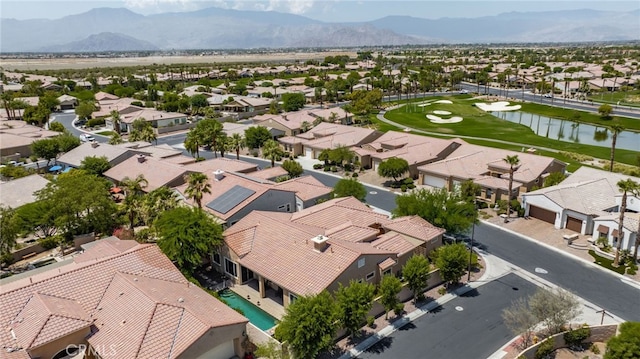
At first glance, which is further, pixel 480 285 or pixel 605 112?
pixel 605 112

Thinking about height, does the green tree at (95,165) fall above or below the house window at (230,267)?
above

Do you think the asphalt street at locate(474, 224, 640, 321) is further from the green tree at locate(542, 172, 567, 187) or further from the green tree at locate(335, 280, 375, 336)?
the green tree at locate(335, 280, 375, 336)

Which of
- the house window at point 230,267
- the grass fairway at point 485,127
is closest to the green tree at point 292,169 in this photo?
the house window at point 230,267

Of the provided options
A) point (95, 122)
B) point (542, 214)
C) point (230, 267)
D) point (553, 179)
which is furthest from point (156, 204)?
point (95, 122)

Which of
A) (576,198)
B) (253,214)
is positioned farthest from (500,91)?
(253,214)

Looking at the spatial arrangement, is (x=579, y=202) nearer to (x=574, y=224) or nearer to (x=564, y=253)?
(x=574, y=224)

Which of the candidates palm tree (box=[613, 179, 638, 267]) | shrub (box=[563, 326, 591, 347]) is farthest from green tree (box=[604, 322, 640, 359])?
palm tree (box=[613, 179, 638, 267])

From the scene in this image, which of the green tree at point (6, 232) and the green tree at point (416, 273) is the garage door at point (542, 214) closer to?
the green tree at point (416, 273)
